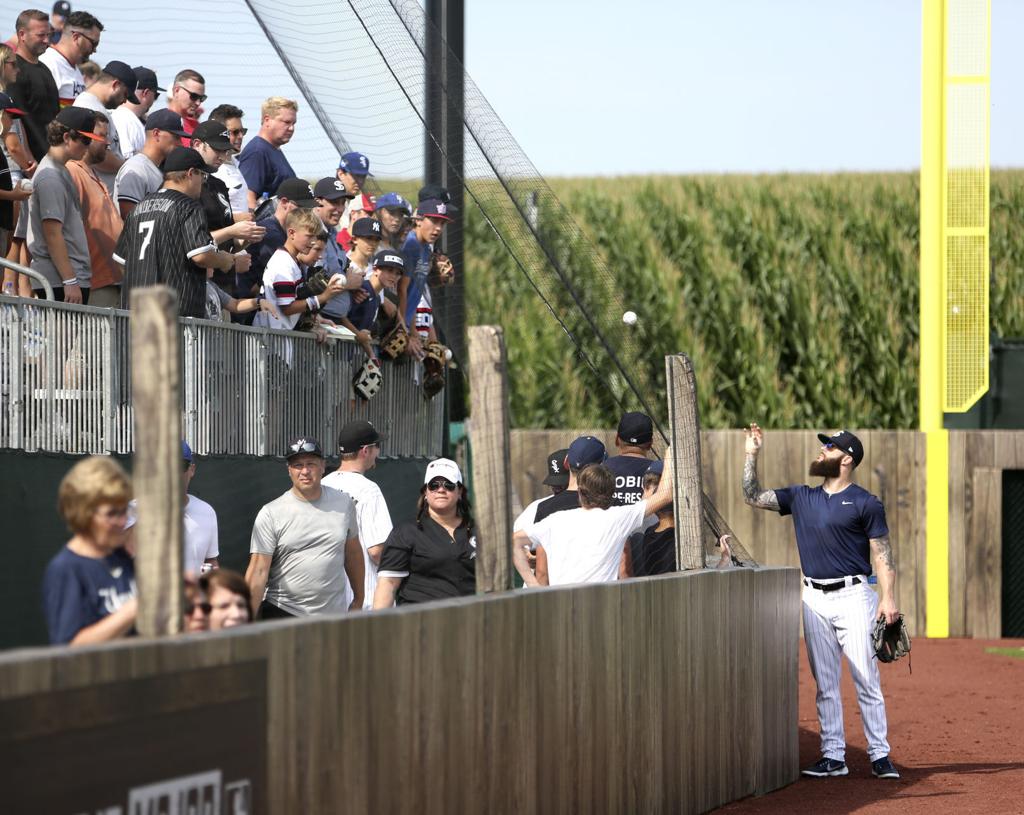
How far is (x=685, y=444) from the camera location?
8.25m

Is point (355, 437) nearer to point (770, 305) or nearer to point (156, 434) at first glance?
point (156, 434)

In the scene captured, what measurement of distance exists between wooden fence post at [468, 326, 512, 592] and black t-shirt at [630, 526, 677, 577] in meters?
3.24

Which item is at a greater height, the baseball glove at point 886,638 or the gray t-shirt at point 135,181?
the gray t-shirt at point 135,181

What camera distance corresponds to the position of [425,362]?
38.3 feet

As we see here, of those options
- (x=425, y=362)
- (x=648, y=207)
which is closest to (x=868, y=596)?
(x=425, y=362)

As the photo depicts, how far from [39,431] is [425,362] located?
4259mm

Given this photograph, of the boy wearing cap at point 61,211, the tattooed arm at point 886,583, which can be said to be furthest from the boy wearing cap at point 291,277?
the tattooed arm at point 886,583

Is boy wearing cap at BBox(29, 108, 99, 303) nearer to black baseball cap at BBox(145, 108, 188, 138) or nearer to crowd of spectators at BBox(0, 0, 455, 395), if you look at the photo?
crowd of spectators at BBox(0, 0, 455, 395)

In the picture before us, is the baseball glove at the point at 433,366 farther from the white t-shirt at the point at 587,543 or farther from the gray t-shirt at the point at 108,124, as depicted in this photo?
the white t-shirt at the point at 587,543

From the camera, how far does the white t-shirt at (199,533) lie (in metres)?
7.70

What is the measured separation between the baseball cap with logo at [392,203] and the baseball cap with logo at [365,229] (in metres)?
0.45

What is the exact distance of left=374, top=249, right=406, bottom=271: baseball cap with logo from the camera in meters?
10.6

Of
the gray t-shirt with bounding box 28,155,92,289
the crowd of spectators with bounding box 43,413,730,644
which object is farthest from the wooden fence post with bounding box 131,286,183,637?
the gray t-shirt with bounding box 28,155,92,289

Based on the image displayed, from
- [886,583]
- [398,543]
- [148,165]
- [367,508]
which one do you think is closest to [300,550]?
[398,543]
